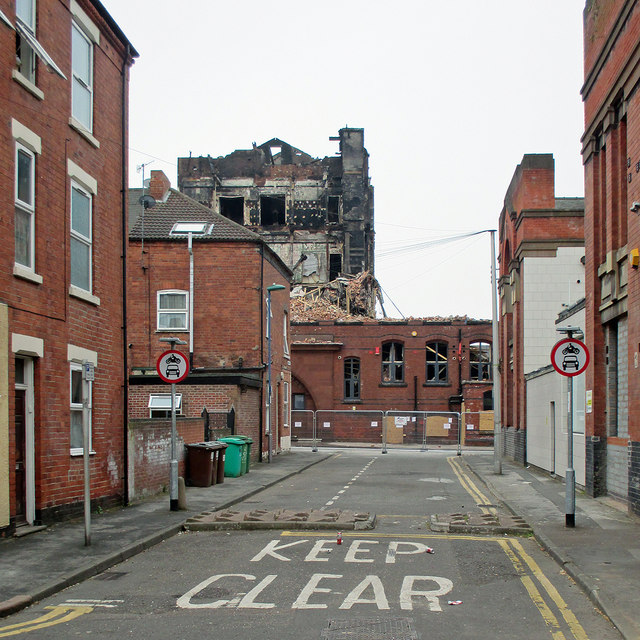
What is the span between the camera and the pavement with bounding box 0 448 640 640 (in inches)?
329

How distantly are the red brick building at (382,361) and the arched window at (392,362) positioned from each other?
0.12m

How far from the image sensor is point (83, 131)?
14.6m

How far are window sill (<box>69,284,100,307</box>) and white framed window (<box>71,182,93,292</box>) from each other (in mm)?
175

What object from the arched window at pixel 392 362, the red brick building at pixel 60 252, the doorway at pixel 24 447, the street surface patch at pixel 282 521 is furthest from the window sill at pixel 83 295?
the arched window at pixel 392 362

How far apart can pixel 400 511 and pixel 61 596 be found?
8298 mm

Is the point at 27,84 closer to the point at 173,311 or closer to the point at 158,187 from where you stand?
the point at 173,311

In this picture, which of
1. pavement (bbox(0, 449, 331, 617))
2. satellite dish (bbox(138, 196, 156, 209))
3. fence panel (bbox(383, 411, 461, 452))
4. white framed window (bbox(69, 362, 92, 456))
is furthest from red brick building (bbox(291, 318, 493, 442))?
white framed window (bbox(69, 362, 92, 456))

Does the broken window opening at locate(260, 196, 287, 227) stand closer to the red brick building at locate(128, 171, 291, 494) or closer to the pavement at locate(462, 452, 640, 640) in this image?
the red brick building at locate(128, 171, 291, 494)

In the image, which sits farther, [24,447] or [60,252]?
[60,252]

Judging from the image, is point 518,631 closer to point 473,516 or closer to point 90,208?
point 473,516

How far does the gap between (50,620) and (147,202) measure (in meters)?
26.2

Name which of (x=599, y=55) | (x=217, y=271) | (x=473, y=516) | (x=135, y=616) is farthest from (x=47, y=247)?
(x=217, y=271)

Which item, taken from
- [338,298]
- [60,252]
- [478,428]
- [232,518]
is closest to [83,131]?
[60,252]

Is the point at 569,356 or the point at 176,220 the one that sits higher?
the point at 176,220
